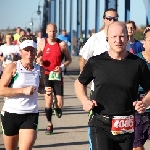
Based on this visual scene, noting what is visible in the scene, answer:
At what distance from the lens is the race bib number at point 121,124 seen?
5.04m

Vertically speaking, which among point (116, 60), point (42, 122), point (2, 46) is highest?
point (116, 60)

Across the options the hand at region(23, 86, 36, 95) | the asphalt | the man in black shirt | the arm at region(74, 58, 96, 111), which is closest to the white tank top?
the hand at region(23, 86, 36, 95)

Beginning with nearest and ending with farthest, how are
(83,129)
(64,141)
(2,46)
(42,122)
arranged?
(64,141), (83,129), (42,122), (2,46)

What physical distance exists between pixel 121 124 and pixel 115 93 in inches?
11.1

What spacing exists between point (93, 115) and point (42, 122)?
6.21m

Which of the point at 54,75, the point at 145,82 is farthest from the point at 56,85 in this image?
the point at 145,82

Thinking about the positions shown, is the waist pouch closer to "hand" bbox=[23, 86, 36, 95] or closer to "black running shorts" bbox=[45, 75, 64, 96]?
"hand" bbox=[23, 86, 36, 95]

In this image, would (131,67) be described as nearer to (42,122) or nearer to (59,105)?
(59,105)

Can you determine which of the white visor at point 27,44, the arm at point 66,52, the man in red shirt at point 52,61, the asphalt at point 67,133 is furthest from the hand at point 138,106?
the arm at point 66,52

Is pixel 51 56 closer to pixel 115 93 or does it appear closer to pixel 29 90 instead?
pixel 29 90

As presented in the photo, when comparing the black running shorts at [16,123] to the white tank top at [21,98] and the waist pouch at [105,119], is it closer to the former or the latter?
the white tank top at [21,98]

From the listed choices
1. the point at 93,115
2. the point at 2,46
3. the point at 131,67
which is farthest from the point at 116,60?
the point at 2,46

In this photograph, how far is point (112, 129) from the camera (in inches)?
200

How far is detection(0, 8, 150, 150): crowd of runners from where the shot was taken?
5.04 meters
